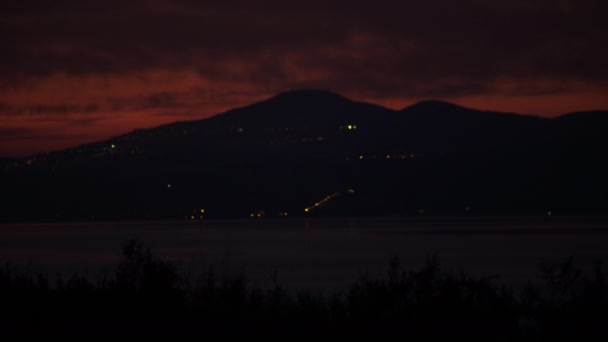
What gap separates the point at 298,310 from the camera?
14344mm

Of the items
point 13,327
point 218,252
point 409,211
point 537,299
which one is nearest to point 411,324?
point 537,299

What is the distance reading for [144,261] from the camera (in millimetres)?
16719

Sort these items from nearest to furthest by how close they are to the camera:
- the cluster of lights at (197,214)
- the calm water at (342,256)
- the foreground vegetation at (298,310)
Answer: the foreground vegetation at (298,310), the calm water at (342,256), the cluster of lights at (197,214)

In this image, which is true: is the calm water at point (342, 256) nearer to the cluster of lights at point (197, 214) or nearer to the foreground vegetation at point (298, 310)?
the foreground vegetation at point (298, 310)

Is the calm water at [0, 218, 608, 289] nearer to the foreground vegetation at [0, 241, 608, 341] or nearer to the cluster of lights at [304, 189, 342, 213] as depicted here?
the foreground vegetation at [0, 241, 608, 341]

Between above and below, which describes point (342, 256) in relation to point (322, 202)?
below

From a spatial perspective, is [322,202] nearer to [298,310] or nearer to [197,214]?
[197,214]

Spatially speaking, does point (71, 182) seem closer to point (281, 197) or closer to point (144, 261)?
point (281, 197)

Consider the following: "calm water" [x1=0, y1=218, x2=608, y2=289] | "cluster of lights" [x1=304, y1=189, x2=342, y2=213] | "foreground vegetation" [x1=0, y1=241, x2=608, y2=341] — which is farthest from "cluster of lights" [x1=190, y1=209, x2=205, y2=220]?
"foreground vegetation" [x1=0, y1=241, x2=608, y2=341]

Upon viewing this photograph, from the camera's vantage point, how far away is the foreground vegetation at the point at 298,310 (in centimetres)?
1281

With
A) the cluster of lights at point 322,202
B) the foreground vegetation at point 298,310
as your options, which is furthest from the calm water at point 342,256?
the cluster of lights at point 322,202

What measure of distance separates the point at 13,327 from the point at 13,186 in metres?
183

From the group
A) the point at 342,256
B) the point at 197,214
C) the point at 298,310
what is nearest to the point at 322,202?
the point at 197,214

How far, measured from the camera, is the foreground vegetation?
42.0 feet
